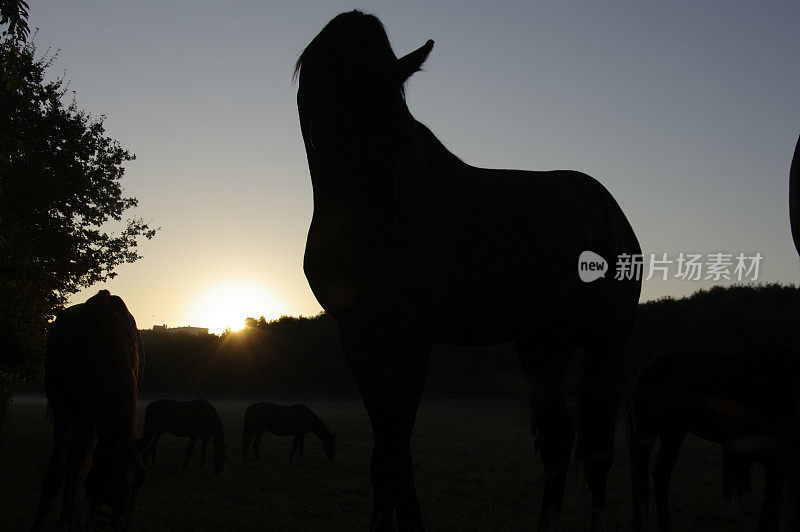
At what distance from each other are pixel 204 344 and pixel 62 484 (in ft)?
167

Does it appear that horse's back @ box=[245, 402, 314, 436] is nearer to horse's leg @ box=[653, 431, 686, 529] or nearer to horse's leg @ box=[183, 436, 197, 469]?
horse's leg @ box=[183, 436, 197, 469]

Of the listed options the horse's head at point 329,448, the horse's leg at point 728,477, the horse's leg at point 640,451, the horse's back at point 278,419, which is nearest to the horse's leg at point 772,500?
the horse's leg at point 640,451

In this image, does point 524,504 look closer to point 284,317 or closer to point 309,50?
point 309,50

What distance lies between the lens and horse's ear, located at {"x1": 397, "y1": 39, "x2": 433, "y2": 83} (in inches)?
106

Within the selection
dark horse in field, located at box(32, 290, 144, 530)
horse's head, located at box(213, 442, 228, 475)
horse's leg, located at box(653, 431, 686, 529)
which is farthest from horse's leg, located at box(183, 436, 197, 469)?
horse's leg, located at box(653, 431, 686, 529)

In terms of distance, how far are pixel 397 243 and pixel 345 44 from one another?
0.95 m

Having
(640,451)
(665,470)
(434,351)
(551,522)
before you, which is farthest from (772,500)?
(434,351)

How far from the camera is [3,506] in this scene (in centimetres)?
738

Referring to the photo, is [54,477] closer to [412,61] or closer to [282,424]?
[412,61]

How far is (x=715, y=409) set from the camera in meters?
7.36

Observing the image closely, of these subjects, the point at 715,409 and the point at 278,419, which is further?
the point at 278,419

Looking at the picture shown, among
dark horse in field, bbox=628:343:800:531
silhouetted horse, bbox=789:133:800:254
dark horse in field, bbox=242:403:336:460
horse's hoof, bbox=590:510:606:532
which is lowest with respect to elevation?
dark horse in field, bbox=242:403:336:460

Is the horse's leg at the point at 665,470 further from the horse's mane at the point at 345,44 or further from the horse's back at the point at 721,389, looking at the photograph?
the horse's mane at the point at 345,44

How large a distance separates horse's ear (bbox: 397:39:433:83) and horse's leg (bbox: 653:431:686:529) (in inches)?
228
